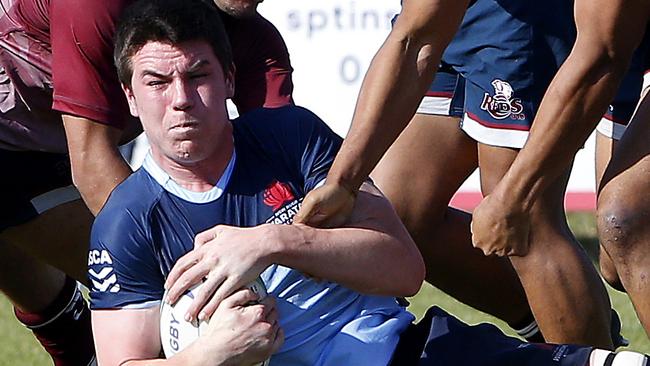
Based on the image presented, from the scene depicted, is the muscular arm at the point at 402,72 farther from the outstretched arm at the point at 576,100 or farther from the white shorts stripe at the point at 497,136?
the white shorts stripe at the point at 497,136

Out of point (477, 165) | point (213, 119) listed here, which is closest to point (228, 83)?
point (213, 119)

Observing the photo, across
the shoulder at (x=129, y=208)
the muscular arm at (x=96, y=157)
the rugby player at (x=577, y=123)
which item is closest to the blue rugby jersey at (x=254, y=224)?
the shoulder at (x=129, y=208)

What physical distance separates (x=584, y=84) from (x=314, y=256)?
2.49 ft

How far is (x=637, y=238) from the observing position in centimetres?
385

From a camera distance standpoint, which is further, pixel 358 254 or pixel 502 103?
pixel 502 103

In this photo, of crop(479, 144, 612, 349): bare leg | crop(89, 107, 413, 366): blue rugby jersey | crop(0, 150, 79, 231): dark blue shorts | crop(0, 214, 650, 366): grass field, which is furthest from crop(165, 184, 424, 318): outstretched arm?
crop(0, 214, 650, 366): grass field

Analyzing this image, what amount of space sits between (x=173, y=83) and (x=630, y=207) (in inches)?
47.1

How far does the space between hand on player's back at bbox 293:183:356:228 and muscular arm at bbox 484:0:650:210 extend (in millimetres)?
429

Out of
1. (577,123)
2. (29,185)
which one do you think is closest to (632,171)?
(577,123)

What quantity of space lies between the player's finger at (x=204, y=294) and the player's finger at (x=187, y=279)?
2 centimetres

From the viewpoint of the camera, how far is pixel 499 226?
3.67m

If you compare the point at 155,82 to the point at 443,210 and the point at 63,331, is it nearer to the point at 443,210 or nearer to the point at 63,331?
the point at 443,210

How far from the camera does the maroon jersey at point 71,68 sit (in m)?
4.20

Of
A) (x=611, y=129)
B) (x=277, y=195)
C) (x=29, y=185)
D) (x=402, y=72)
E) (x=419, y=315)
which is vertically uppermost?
(x=402, y=72)
